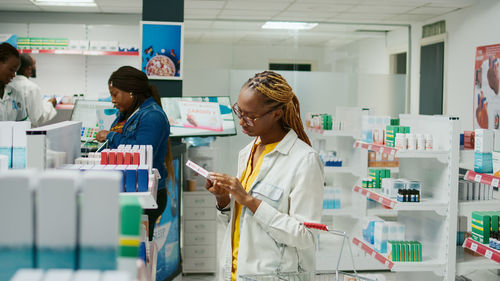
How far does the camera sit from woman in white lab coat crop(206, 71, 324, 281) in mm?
A: 1805

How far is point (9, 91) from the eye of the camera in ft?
12.3

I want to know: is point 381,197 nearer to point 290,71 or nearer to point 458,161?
point 458,161

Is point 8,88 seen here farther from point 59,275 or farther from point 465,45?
point 465,45

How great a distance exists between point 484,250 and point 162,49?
10.8ft

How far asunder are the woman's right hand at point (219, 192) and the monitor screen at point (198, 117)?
2897mm

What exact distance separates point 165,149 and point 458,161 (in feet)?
6.76

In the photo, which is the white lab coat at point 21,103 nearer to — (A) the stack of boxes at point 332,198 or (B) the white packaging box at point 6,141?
(B) the white packaging box at point 6,141

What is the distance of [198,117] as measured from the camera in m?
5.18

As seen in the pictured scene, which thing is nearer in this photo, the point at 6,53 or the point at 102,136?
the point at 102,136

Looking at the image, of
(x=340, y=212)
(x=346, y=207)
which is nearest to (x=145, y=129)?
(x=340, y=212)

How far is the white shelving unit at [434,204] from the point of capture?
3.71 metres

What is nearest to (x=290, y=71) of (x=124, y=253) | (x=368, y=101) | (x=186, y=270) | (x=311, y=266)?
(x=368, y=101)

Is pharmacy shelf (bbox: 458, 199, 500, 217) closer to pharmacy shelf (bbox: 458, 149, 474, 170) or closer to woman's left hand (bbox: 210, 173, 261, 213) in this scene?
pharmacy shelf (bbox: 458, 149, 474, 170)

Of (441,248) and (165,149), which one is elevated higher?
(165,149)
